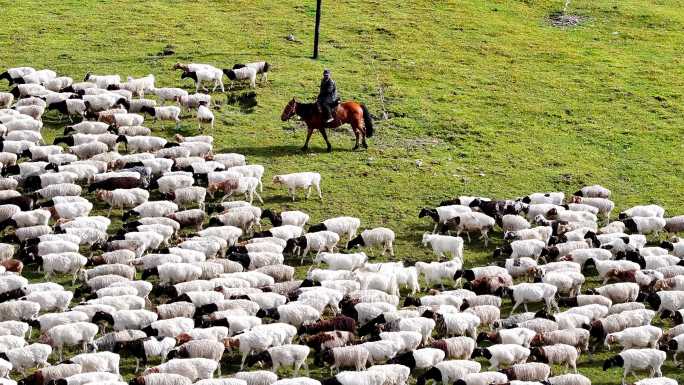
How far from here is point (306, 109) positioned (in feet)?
102

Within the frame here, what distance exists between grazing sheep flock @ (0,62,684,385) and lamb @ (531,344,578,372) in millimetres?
28

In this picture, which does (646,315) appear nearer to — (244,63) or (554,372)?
(554,372)

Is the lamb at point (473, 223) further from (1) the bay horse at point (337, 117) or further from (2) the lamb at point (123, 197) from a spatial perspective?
(2) the lamb at point (123, 197)

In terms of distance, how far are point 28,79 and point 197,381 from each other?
16561 mm

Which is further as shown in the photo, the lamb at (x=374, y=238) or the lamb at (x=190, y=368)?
the lamb at (x=374, y=238)

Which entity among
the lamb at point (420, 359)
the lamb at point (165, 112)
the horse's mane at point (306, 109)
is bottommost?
the lamb at point (420, 359)

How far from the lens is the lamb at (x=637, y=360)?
20.4 metres

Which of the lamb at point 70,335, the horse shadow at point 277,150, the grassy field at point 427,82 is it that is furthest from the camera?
the horse shadow at point 277,150

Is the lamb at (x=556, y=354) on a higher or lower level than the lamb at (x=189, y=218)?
higher

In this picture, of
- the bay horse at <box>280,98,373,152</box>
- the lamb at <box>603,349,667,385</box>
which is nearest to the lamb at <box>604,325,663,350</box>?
the lamb at <box>603,349,667,385</box>

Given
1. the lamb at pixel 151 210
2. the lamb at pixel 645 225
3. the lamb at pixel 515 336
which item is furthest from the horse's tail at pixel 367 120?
the lamb at pixel 515 336

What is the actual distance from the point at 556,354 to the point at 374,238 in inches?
233

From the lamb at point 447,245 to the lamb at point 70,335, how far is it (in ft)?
24.6

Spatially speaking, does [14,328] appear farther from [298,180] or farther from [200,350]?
[298,180]
